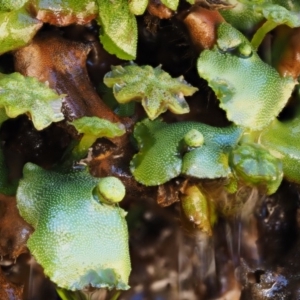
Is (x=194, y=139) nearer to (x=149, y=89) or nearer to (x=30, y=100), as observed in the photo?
(x=149, y=89)

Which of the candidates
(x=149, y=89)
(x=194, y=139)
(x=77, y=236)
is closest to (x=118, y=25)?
(x=149, y=89)

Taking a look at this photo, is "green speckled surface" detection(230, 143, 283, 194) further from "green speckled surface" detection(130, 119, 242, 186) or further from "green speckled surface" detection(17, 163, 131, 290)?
"green speckled surface" detection(17, 163, 131, 290)

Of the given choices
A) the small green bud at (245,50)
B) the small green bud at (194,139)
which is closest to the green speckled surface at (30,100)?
the small green bud at (194,139)

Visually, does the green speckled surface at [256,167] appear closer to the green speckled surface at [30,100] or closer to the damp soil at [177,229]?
the damp soil at [177,229]

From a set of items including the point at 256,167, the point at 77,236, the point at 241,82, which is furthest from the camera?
the point at 241,82

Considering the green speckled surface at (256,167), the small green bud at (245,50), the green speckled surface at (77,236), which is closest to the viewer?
the green speckled surface at (77,236)

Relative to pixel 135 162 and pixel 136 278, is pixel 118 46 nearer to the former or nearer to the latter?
pixel 135 162
